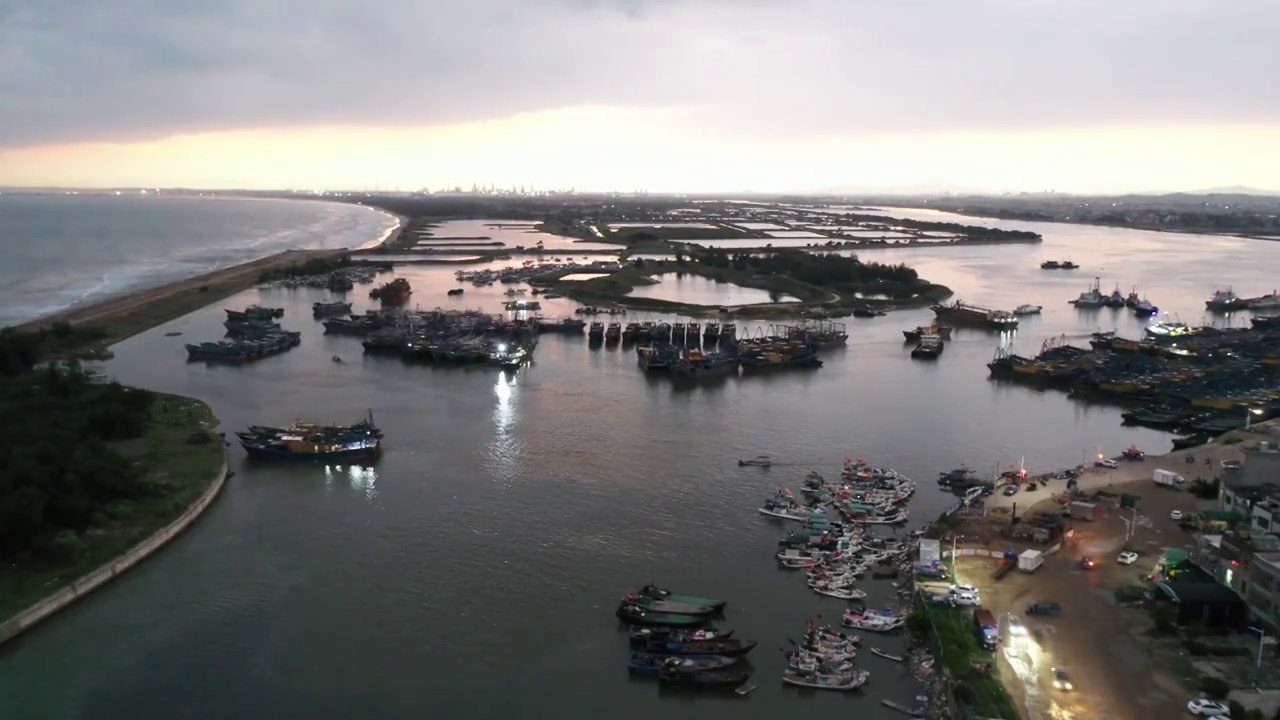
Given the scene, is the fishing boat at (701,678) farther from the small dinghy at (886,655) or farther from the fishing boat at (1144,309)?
the fishing boat at (1144,309)

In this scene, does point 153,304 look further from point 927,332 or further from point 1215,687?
point 1215,687

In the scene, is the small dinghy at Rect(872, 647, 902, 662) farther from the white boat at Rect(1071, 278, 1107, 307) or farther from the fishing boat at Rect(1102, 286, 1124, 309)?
the fishing boat at Rect(1102, 286, 1124, 309)

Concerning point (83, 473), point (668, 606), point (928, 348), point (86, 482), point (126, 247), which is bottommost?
point (668, 606)

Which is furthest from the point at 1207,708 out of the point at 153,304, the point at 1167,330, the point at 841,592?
the point at 153,304

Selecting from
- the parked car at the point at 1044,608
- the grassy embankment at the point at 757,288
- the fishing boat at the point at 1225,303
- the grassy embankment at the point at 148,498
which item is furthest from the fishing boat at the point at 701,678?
the fishing boat at the point at 1225,303

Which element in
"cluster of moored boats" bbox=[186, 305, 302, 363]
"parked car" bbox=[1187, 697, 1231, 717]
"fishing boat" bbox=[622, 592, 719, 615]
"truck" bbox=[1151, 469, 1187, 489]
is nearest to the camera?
"parked car" bbox=[1187, 697, 1231, 717]

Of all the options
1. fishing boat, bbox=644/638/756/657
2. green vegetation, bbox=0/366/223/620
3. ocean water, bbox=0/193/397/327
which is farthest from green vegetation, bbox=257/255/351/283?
fishing boat, bbox=644/638/756/657
